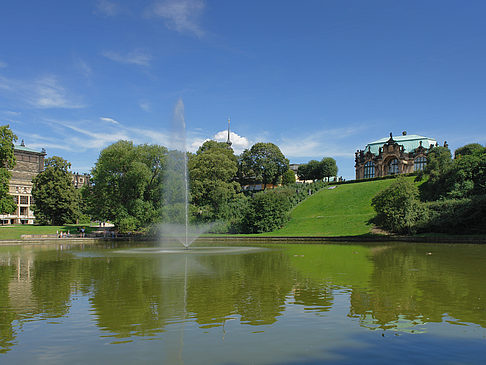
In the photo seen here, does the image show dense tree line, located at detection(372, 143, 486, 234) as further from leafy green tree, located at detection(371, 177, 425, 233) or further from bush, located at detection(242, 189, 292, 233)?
bush, located at detection(242, 189, 292, 233)

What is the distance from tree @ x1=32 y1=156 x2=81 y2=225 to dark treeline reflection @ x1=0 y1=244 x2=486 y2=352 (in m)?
55.4

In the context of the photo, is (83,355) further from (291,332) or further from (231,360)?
(291,332)

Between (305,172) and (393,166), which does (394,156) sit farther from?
(305,172)

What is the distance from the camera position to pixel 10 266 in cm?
2097

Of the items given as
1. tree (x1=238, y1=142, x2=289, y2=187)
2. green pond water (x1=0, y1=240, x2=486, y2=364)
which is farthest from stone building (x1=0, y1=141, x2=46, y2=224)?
green pond water (x1=0, y1=240, x2=486, y2=364)

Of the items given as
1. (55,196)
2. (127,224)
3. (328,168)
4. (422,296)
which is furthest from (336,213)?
(328,168)

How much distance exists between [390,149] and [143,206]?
7104 cm

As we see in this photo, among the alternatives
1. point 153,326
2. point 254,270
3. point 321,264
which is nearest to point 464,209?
point 321,264

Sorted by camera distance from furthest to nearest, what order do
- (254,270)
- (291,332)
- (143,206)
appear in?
1. (143,206)
2. (254,270)
3. (291,332)

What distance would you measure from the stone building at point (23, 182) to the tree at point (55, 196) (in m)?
32.0

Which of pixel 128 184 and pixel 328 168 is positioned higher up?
pixel 328 168

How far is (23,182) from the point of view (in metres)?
104

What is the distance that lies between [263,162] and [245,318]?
304 feet

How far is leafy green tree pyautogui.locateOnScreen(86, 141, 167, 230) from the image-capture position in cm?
5444
